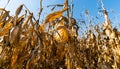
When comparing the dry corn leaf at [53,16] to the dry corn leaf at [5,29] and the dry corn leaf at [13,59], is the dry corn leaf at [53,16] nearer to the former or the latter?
the dry corn leaf at [5,29]

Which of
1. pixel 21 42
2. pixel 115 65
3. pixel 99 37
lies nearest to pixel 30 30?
pixel 21 42

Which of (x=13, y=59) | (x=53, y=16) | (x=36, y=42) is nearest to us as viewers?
(x=13, y=59)

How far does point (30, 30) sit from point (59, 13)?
242mm

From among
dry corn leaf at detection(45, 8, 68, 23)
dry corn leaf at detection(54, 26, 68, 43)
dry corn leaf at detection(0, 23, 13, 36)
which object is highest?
dry corn leaf at detection(0, 23, 13, 36)

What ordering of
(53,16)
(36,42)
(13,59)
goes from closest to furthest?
(13,59) → (36,42) → (53,16)

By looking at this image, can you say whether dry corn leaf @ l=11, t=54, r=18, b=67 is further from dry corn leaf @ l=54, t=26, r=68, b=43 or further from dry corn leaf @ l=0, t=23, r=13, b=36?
dry corn leaf @ l=54, t=26, r=68, b=43

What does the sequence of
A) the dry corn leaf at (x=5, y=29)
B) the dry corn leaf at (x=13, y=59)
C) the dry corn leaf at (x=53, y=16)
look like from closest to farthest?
the dry corn leaf at (x=13, y=59), the dry corn leaf at (x=5, y=29), the dry corn leaf at (x=53, y=16)

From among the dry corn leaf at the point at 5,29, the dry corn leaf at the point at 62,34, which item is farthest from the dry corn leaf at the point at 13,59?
the dry corn leaf at the point at 62,34

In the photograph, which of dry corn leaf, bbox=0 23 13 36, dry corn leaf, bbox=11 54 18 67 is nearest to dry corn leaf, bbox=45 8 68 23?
dry corn leaf, bbox=0 23 13 36

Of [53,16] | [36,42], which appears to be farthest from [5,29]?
[53,16]

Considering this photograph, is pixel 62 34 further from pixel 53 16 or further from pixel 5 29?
pixel 5 29

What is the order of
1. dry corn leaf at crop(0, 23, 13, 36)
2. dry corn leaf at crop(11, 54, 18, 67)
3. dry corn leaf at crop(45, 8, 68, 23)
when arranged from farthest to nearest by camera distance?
dry corn leaf at crop(45, 8, 68, 23) → dry corn leaf at crop(0, 23, 13, 36) → dry corn leaf at crop(11, 54, 18, 67)

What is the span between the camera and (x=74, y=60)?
1644mm

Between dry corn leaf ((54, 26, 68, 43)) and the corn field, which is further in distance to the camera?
dry corn leaf ((54, 26, 68, 43))
